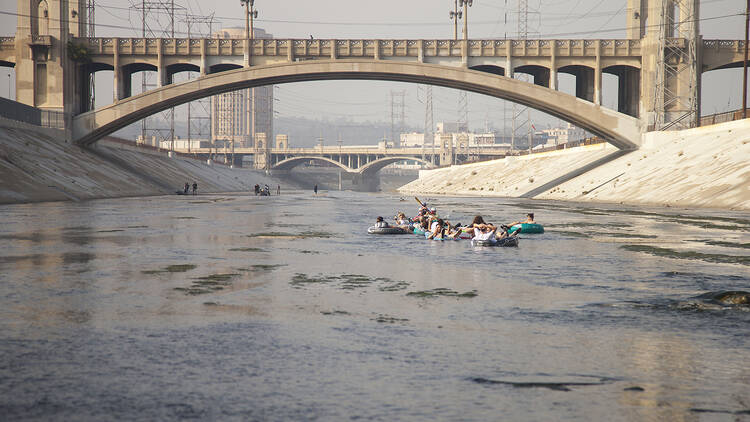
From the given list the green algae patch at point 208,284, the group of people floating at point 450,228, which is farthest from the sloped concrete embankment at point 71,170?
the green algae patch at point 208,284

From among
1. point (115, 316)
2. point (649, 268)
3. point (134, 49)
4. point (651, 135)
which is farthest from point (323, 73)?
point (115, 316)

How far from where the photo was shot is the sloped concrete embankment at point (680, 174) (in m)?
40.1

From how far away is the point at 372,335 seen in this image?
8.41 m

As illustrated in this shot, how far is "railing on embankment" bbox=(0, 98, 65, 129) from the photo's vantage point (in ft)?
184

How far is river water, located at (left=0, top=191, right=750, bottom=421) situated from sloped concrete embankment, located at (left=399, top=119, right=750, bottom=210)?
2590cm

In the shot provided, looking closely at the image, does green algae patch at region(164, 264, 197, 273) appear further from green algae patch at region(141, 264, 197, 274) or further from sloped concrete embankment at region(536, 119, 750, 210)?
sloped concrete embankment at region(536, 119, 750, 210)

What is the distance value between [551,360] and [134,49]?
65245mm

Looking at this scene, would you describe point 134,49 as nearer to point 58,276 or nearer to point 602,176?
point 602,176

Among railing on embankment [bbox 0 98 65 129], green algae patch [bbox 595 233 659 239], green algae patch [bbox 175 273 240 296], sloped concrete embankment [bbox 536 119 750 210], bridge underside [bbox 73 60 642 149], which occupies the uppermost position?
bridge underside [bbox 73 60 642 149]

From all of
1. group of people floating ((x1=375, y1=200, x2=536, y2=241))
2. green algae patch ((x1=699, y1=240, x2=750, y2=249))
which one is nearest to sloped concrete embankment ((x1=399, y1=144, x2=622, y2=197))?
group of people floating ((x1=375, y1=200, x2=536, y2=241))

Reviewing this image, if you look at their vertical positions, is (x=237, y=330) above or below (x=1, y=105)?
below

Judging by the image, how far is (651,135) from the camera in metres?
61.9

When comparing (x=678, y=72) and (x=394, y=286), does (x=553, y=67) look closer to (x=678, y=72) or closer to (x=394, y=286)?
(x=678, y=72)

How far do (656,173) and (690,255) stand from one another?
3615 cm
